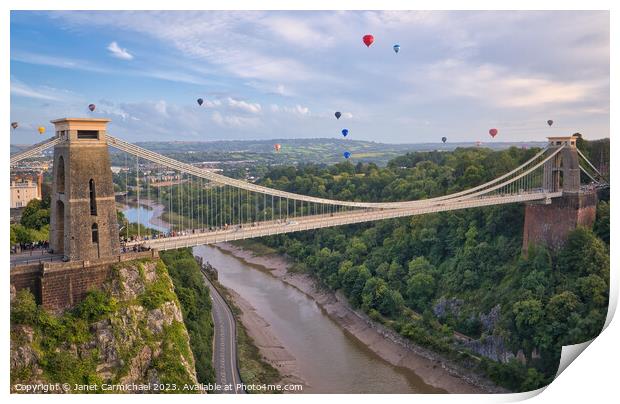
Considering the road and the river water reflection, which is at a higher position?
the road

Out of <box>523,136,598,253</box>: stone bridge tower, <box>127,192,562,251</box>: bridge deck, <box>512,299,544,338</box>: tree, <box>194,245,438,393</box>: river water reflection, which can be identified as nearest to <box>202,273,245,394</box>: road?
<box>194,245,438,393</box>: river water reflection

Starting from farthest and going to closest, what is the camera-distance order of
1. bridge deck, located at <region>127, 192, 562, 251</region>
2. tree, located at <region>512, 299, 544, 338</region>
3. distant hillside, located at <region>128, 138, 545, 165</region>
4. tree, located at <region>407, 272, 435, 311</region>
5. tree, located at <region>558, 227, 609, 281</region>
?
distant hillside, located at <region>128, 138, 545, 165</region> < tree, located at <region>407, 272, 435, 311</region> < tree, located at <region>558, 227, 609, 281</region> < tree, located at <region>512, 299, 544, 338</region> < bridge deck, located at <region>127, 192, 562, 251</region>

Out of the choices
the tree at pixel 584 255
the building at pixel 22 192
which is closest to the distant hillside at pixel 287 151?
the building at pixel 22 192

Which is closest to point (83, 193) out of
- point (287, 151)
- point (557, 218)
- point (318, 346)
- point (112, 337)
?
point (112, 337)

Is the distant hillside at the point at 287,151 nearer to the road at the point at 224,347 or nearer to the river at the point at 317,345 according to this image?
the river at the point at 317,345

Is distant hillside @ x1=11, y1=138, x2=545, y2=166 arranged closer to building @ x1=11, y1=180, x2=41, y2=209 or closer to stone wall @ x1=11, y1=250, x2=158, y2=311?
building @ x1=11, y1=180, x2=41, y2=209

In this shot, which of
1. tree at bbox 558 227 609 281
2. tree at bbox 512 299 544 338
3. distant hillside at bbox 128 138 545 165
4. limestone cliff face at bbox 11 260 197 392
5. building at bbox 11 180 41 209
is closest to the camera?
limestone cliff face at bbox 11 260 197 392

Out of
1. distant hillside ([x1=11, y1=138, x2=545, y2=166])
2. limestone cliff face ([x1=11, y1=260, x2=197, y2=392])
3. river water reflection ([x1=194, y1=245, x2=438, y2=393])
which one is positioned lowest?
river water reflection ([x1=194, y1=245, x2=438, y2=393])
